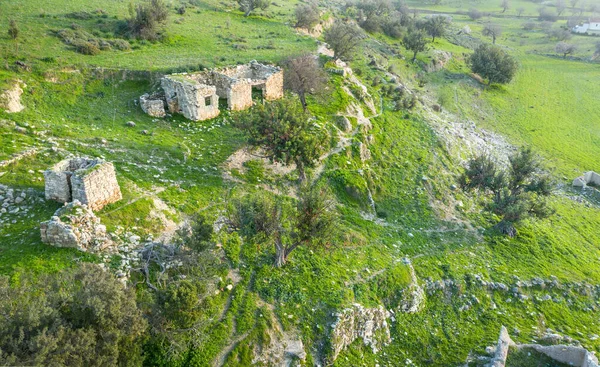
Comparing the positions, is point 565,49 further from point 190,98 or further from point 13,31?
point 13,31

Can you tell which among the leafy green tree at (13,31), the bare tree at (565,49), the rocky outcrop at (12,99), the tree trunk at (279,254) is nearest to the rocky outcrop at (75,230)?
the tree trunk at (279,254)

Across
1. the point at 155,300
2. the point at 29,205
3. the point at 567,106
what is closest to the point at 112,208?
the point at 29,205

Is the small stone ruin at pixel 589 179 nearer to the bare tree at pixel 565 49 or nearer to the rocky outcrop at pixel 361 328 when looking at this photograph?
the rocky outcrop at pixel 361 328

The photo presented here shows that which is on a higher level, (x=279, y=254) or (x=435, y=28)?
(x=435, y=28)

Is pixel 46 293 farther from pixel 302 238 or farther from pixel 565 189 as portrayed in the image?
pixel 565 189

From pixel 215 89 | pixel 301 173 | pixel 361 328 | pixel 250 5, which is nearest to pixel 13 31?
pixel 215 89

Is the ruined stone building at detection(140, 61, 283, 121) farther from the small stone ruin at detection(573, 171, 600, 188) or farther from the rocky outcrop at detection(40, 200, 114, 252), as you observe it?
the small stone ruin at detection(573, 171, 600, 188)
